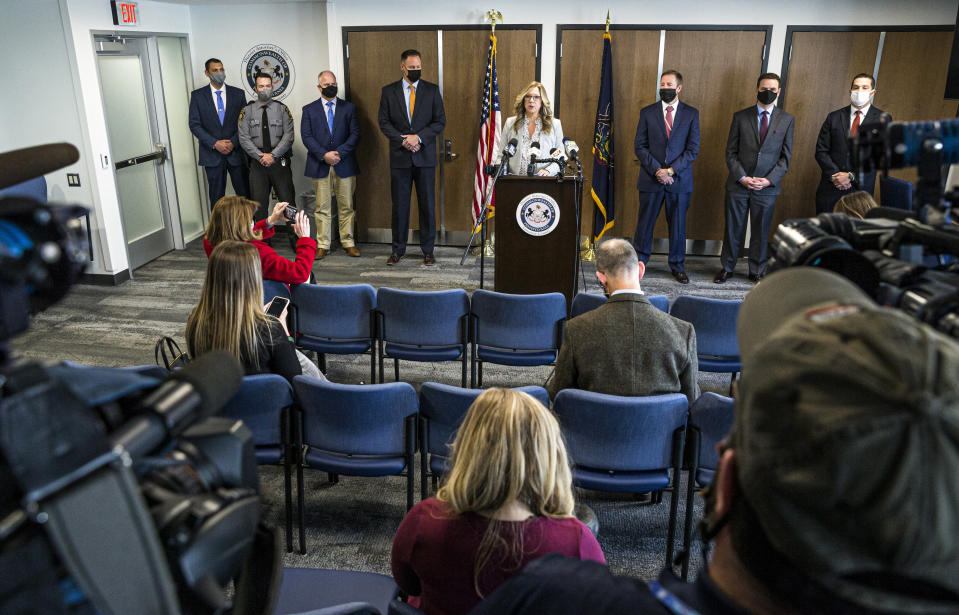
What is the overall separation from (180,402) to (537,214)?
15.4ft

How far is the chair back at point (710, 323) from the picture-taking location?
385cm

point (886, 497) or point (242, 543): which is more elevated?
point (886, 497)

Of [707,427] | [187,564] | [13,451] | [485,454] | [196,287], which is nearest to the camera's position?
[13,451]

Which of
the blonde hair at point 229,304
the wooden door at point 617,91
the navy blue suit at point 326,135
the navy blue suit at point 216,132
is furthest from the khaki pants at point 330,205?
the blonde hair at point 229,304

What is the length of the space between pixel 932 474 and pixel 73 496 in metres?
0.70

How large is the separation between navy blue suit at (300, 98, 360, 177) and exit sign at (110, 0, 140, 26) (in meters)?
1.80

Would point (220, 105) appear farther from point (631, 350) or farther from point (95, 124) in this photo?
point (631, 350)

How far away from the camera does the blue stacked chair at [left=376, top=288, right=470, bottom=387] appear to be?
403cm

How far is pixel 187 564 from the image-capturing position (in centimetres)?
68

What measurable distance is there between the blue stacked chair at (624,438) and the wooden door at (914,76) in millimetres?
5552

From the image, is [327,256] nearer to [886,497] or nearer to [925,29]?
[925,29]

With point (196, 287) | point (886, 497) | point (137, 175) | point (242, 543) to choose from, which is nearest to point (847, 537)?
point (886, 497)

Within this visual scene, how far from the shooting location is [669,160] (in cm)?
676

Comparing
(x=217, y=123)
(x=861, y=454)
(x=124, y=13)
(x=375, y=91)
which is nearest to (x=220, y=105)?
(x=217, y=123)
